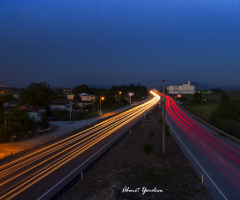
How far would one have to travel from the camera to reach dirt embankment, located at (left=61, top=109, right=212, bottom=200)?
1095cm

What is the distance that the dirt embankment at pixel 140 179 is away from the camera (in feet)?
35.9

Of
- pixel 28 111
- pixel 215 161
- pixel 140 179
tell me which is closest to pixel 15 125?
pixel 28 111

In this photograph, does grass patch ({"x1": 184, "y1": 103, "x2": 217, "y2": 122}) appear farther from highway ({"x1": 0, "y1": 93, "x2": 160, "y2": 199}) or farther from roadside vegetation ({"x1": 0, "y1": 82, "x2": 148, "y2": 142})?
highway ({"x1": 0, "y1": 93, "x2": 160, "y2": 199})

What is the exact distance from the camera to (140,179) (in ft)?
43.5

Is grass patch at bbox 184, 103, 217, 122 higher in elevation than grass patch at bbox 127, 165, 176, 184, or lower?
lower

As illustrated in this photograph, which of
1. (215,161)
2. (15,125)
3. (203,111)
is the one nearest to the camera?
(215,161)

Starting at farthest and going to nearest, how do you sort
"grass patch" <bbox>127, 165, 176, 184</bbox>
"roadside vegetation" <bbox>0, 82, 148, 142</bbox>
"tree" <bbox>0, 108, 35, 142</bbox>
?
"roadside vegetation" <bbox>0, 82, 148, 142</bbox>, "tree" <bbox>0, 108, 35, 142</bbox>, "grass patch" <bbox>127, 165, 176, 184</bbox>

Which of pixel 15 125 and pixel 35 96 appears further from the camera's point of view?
pixel 35 96

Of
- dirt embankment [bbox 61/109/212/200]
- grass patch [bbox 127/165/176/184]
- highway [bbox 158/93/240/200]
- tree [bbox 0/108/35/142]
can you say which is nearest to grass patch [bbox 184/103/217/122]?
highway [bbox 158/93/240/200]

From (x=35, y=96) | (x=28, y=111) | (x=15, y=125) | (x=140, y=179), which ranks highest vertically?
(x=35, y=96)

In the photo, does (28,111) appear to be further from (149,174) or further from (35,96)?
(149,174)

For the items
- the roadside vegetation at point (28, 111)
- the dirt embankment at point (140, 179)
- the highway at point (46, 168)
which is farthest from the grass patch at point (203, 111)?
the highway at point (46, 168)

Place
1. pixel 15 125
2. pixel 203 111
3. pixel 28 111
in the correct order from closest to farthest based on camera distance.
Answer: pixel 15 125, pixel 28 111, pixel 203 111

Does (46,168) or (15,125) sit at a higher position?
(15,125)
